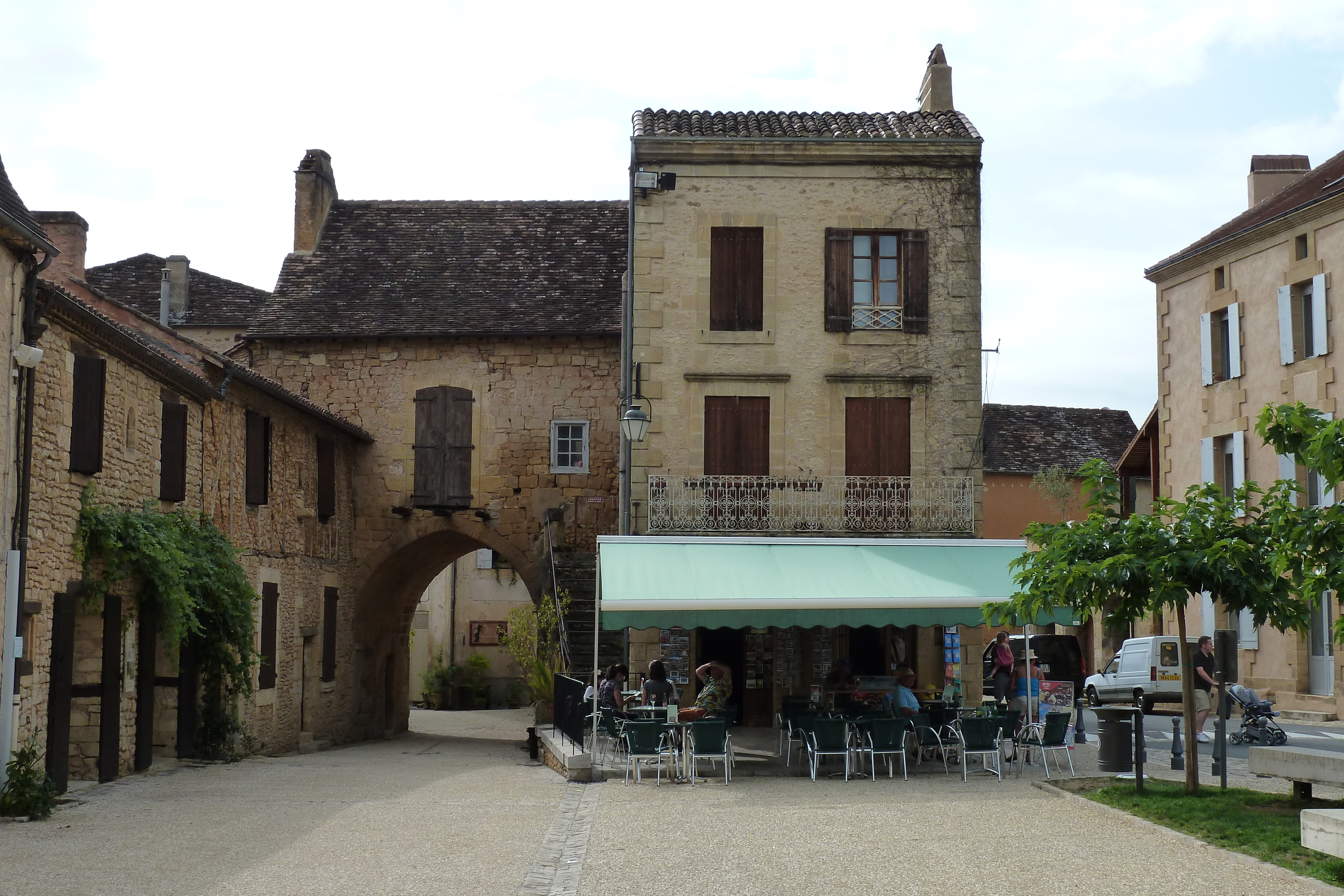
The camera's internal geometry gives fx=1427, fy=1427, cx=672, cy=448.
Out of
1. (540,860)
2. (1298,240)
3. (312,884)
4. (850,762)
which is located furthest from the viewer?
(1298,240)

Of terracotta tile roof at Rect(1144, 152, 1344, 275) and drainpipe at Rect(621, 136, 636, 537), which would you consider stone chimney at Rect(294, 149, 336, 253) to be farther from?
terracotta tile roof at Rect(1144, 152, 1344, 275)

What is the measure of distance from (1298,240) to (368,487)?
15465 mm

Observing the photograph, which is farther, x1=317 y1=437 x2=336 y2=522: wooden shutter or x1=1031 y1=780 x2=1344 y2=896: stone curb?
x1=317 y1=437 x2=336 y2=522: wooden shutter

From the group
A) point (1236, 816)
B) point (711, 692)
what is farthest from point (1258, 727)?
point (1236, 816)

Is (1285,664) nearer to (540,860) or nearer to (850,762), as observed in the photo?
(850,762)

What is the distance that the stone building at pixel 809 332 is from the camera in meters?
18.6

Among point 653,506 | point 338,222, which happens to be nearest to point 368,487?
point 338,222

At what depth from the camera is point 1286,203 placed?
2366cm

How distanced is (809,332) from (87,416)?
9254mm

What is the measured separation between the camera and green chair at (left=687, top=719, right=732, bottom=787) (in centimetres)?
1302

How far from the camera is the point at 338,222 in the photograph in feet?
84.0

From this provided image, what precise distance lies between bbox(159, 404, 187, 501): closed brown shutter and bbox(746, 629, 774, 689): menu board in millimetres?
7522

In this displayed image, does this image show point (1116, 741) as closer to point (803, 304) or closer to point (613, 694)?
point (613, 694)

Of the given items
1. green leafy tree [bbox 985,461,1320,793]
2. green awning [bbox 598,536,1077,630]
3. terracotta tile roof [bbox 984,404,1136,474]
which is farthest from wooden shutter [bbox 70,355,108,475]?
terracotta tile roof [bbox 984,404,1136,474]
